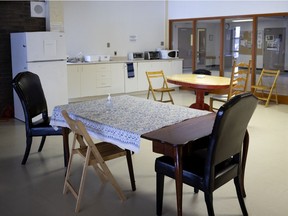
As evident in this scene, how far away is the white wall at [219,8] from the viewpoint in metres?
7.86

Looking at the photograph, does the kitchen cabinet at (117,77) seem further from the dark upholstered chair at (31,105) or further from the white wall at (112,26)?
the dark upholstered chair at (31,105)

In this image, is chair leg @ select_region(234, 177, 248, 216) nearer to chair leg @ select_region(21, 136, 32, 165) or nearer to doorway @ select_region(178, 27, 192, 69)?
chair leg @ select_region(21, 136, 32, 165)

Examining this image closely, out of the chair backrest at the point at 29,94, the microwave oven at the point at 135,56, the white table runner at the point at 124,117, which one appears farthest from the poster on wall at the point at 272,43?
the chair backrest at the point at 29,94

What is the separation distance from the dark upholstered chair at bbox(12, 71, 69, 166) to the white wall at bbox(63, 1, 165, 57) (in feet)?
12.8

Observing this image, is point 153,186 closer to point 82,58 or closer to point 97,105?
point 97,105

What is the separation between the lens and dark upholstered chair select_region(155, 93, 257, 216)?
8.25 ft

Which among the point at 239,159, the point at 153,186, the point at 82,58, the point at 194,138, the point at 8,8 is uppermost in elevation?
the point at 8,8

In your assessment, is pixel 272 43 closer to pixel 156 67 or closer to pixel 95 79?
pixel 156 67

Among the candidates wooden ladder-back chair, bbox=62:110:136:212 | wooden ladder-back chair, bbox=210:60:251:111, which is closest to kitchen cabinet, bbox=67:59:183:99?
wooden ladder-back chair, bbox=210:60:251:111

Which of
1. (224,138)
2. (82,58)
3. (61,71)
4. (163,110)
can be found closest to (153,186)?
(163,110)

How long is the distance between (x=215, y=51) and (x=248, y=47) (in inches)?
40.3

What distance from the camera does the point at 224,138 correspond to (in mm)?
2602

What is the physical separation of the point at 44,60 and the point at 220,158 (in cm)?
442

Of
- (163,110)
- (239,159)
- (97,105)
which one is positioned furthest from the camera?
(97,105)
